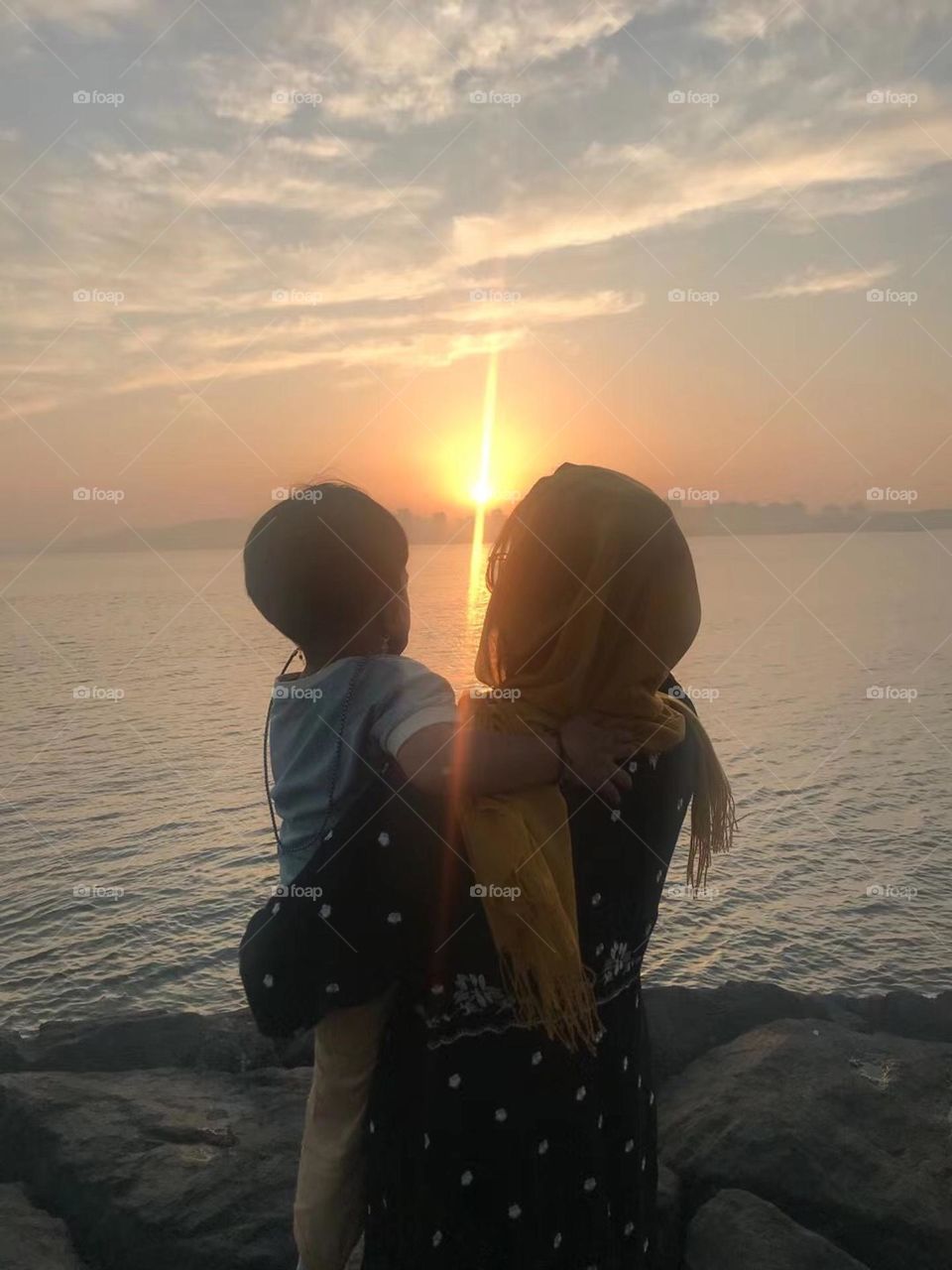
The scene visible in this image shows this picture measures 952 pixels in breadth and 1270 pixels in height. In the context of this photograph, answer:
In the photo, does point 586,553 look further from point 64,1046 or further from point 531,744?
point 64,1046

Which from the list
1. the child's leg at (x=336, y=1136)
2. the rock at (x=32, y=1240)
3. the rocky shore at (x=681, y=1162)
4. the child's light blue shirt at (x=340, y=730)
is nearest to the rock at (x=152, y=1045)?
the rocky shore at (x=681, y=1162)

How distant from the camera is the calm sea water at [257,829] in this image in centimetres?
1438

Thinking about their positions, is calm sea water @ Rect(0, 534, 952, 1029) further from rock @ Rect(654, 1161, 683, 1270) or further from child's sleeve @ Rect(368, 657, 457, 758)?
child's sleeve @ Rect(368, 657, 457, 758)

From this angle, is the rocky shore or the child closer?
the child

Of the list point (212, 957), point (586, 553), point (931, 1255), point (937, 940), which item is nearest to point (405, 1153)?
point (586, 553)

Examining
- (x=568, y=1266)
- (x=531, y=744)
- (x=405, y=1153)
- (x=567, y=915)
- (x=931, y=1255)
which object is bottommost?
(x=931, y=1255)

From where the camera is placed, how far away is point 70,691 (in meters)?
42.9

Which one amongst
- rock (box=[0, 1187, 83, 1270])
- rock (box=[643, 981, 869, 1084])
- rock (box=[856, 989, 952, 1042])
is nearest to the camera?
rock (box=[0, 1187, 83, 1270])

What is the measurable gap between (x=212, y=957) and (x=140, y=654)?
45122 millimetres

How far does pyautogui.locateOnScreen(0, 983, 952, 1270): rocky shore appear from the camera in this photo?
4777 millimetres

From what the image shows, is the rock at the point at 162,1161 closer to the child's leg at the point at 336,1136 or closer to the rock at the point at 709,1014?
the child's leg at the point at 336,1136

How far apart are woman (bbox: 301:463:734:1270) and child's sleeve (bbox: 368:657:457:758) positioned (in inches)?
3.8

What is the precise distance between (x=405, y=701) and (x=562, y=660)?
1.14 feet

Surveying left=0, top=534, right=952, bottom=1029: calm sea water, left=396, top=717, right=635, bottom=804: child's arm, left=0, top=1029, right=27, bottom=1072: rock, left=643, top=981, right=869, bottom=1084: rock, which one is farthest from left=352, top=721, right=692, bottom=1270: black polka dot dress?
left=0, top=534, right=952, bottom=1029: calm sea water
